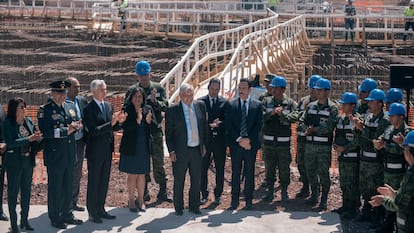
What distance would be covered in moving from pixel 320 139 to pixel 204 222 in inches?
74.6

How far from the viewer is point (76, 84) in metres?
10.1

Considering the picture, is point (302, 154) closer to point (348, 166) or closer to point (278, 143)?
point (278, 143)

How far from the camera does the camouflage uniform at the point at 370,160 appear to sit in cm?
966

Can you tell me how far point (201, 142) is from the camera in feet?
33.6

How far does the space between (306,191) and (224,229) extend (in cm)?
206

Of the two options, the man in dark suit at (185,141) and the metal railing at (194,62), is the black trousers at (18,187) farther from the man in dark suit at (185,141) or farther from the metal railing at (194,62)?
the metal railing at (194,62)

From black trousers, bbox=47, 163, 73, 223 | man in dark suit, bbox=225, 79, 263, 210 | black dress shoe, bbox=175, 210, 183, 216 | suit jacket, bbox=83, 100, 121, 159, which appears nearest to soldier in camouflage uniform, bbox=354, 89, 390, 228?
Result: man in dark suit, bbox=225, 79, 263, 210

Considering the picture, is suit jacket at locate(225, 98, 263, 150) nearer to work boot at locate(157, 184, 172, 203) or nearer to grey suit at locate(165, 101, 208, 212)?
grey suit at locate(165, 101, 208, 212)

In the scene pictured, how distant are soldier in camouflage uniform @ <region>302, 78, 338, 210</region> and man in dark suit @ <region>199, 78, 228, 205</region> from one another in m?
1.10

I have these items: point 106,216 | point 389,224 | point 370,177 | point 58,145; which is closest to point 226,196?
point 106,216

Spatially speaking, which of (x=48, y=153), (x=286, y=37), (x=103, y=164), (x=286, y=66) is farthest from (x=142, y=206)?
(x=286, y=37)

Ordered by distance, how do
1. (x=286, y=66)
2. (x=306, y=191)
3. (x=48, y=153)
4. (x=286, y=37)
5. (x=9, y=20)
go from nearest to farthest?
1. (x=48, y=153)
2. (x=306, y=191)
3. (x=286, y=66)
4. (x=286, y=37)
5. (x=9, y=20)

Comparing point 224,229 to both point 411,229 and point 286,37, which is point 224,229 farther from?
point 286,37

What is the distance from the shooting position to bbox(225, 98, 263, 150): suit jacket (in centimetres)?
1059
